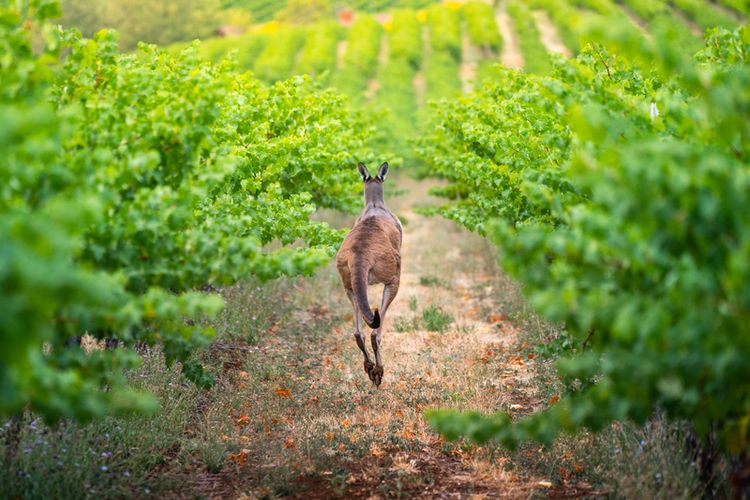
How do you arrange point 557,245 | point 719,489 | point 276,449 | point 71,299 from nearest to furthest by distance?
point 71,299 → point 557,245 → point 719,489 → point 276,449

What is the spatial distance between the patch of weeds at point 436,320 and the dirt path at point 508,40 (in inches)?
1382

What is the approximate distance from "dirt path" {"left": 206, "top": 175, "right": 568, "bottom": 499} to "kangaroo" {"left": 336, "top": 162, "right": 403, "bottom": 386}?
0.64 meters

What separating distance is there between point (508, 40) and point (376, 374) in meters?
49.9

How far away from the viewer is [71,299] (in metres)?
2.94

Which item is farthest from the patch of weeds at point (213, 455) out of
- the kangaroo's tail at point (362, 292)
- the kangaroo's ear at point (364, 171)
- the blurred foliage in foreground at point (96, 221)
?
the kangaroo's ear at point (364, 171)

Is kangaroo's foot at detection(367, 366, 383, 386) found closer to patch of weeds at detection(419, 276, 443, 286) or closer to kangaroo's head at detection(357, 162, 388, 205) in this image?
kangaroo's head at detection(357, 162, 388, 205)

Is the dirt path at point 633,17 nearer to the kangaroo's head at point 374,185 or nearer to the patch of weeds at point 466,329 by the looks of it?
the patch of weeds at point 466,329

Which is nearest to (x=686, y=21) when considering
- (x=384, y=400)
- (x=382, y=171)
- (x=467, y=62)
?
(x=467, y=62)

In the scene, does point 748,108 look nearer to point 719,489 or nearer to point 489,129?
point 719,489

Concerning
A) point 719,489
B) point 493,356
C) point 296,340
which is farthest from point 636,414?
point 296,340

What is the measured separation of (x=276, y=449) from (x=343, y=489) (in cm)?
105

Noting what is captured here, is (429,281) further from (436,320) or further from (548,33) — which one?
(548,33)

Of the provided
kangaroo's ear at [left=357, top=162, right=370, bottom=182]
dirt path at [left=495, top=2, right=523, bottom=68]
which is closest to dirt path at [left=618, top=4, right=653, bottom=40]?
dirt path at [left=495, top=2, right=523, bottom=68]

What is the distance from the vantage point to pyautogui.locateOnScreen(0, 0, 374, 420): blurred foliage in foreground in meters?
2.90
